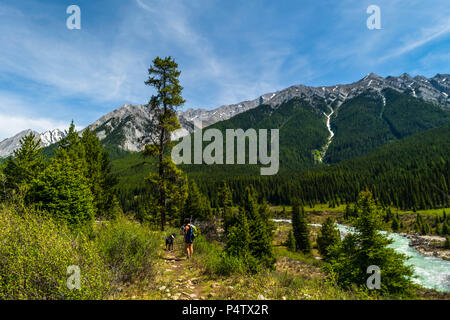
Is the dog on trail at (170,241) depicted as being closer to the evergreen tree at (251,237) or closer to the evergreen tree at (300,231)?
the evergreen tree at (251,237)

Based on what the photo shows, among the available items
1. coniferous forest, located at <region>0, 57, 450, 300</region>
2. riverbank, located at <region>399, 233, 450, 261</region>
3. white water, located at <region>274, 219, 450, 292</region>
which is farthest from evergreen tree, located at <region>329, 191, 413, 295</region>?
riverbank, located at <region>399, 233, 450, 261</region>

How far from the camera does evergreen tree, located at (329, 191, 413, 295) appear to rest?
11.3 metres

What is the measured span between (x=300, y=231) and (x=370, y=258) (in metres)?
40.0

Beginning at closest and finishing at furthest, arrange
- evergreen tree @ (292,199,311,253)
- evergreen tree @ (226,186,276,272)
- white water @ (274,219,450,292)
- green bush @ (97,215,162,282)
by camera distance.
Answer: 1. green bush @ (97,215,162,282)
2. evergreen tree @ (226,186,276,272)
3. white water @ (274,219,450,292)
4. evergreen tree @ (292,199,311,253)

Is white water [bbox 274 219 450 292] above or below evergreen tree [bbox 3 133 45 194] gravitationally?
below

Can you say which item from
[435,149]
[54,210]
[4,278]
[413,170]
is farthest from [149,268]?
[435,149]

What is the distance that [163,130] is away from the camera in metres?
18.4

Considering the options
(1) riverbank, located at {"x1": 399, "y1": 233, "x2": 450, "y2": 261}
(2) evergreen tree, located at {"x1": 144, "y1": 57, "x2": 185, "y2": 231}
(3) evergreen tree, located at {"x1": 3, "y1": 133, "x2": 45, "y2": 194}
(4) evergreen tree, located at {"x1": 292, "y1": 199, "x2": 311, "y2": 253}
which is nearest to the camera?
(2) evergreen tree, located at {"x1": 144, "y1": 57, "x2": 185, "y2": 231}

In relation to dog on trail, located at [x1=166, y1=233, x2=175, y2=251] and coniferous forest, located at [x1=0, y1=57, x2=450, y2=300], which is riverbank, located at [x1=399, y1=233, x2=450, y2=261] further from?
dog on trail, located at [x1=166, y1=233, x2=175, y2=251]

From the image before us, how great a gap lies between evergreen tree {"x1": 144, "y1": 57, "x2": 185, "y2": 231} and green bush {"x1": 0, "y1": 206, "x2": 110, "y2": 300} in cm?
1229

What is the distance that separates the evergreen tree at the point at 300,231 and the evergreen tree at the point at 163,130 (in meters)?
38.3

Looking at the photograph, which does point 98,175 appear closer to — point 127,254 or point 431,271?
Result: point 127,254

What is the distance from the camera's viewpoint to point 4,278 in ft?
14.5
